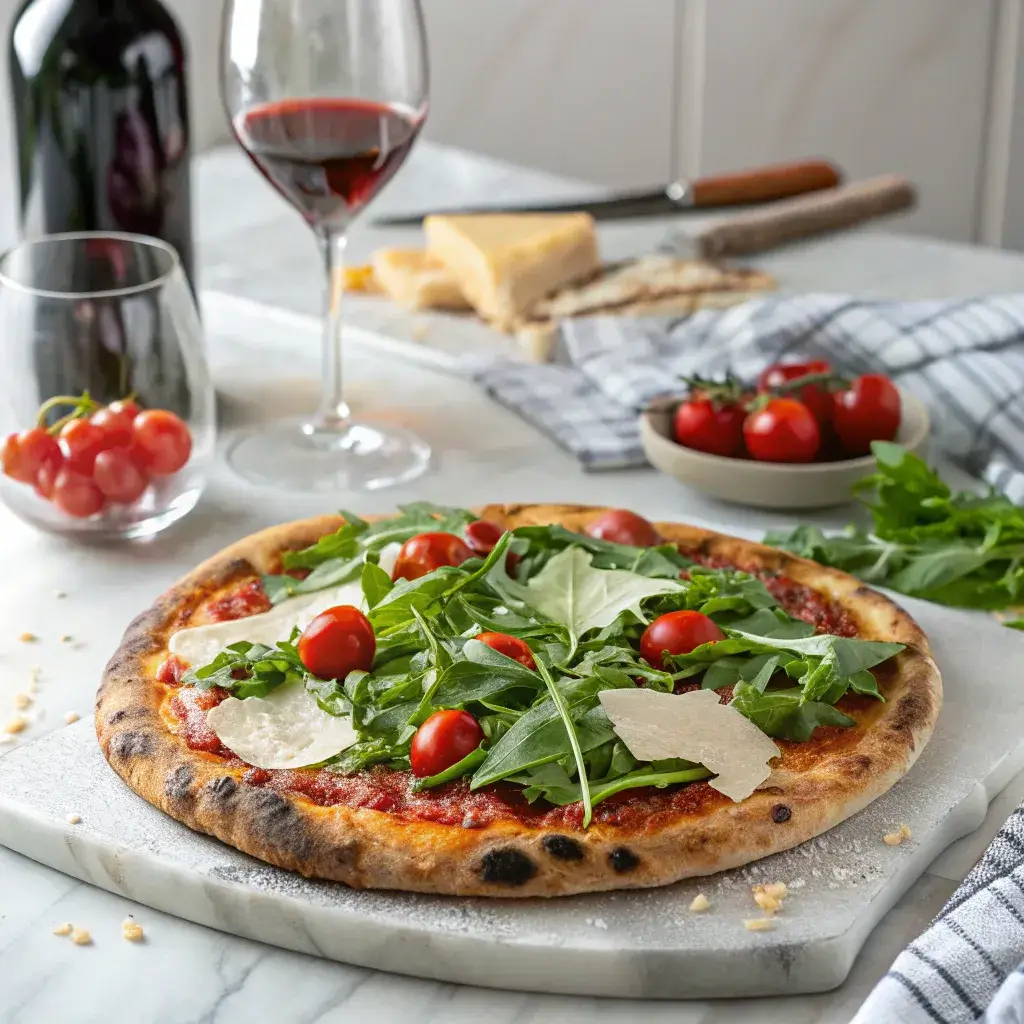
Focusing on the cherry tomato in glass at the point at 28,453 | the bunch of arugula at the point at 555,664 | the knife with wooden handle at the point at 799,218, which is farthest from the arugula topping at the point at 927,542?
the knife with wooden handle at the point at 799,218

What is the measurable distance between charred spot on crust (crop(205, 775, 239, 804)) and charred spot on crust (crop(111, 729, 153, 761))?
0.08m

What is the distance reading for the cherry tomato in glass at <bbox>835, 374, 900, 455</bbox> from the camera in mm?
1993

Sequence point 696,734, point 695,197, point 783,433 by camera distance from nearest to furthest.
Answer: point 696,734 < point 783,433 < point 695,197

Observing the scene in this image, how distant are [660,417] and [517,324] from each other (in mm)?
495

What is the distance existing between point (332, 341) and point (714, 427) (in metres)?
0.53

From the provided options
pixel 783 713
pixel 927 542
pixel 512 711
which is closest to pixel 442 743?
pixel 512 711

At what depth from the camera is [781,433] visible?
1951mm

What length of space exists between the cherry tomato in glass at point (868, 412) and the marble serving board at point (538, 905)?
28.1 inches

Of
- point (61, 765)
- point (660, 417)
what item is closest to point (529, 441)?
point (660, 417)

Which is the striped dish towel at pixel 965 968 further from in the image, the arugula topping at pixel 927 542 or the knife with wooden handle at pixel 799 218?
the knife with wooden handle at pixel 799 218

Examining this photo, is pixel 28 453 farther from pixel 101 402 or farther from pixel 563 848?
pixel 563 848

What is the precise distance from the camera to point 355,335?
2516 mm

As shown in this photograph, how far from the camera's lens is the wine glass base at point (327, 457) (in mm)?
2029

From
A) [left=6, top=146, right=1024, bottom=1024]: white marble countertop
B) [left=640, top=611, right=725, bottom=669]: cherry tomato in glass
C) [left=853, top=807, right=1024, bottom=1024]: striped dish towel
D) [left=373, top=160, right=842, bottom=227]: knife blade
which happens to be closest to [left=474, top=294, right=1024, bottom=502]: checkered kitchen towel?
[left=6, top=146, right=1024, bottom=1024]: white marble countertop
